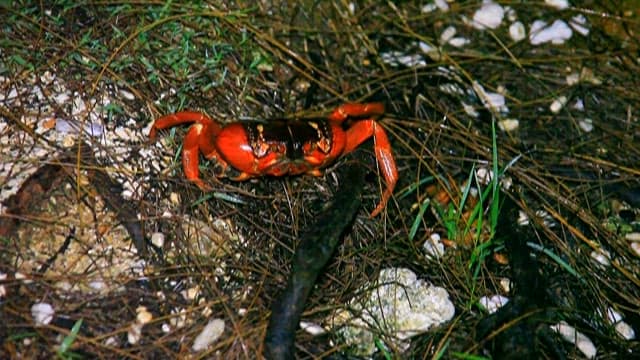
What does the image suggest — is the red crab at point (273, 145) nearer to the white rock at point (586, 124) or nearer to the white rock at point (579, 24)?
the white rock at point (586, 124)

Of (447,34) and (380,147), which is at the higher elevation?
(447,34)

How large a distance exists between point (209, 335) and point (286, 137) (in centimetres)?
63

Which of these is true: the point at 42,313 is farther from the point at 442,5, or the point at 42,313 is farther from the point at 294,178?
the point at 442,5

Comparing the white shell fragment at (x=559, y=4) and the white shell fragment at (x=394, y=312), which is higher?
the white shell fragment at (x=559, y=4)

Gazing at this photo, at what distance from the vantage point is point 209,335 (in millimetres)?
2725

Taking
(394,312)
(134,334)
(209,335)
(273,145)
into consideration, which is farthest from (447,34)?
(134,334)

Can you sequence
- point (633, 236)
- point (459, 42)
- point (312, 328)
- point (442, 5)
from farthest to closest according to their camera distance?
point (442, 5) → point (459, 42) → point (633, 236) → point (312, 328)

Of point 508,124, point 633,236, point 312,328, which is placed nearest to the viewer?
point 312,328

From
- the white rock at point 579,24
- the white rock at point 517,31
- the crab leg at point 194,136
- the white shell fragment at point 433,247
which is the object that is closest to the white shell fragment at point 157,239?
the crab leg at point 194,136

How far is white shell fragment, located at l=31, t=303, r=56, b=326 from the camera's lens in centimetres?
263

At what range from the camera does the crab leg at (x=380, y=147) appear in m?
3.06

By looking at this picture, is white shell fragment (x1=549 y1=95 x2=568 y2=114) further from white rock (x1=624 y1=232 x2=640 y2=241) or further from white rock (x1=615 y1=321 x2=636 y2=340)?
white rock (x1=615 y1=321 x2=636 y2=340)

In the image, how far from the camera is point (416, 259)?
9.86ft

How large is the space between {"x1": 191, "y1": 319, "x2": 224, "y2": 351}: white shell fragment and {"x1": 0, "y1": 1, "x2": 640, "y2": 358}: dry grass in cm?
2
